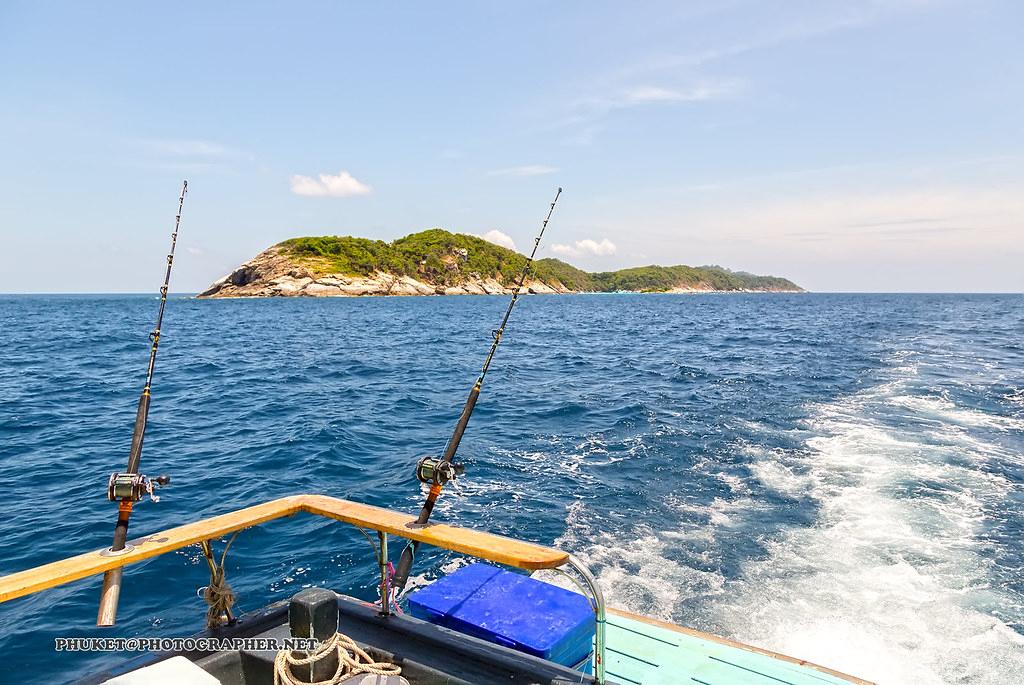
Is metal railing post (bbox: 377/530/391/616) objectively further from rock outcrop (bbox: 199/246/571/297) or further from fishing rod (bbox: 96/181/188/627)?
rock outcrop (bbox: 199/246/571/297)

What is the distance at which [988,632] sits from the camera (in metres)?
6.17

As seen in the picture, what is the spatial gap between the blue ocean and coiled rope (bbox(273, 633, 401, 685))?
3.93 m

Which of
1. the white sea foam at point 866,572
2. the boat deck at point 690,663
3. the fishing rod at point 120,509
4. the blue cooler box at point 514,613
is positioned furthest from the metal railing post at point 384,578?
A: the white sea foam at point 866,572

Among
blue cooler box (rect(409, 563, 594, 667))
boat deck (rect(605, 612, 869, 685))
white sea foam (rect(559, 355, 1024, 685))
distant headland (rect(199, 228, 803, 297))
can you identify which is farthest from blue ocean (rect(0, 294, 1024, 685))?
distant headland (rect(199, 228, 803, 297))

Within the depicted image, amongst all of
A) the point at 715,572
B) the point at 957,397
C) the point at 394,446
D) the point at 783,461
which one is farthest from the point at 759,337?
the point at 715,572

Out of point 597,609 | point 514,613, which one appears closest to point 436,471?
point 597,609

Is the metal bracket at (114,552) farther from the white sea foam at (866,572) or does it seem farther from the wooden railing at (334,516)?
the white sea foam at (866,572)

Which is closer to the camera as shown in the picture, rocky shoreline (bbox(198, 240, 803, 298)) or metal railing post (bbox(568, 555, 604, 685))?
metal railing post (bbox(568, 555, 604, 685))

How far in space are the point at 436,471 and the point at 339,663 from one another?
122 centimetres

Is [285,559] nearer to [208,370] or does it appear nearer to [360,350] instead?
[208,370]

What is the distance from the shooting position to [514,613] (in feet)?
15.1

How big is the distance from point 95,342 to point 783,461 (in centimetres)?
4137

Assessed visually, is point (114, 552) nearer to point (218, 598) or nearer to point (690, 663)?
point (218, 598)

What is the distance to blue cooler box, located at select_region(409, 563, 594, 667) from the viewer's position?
Answer: 4258 mm
